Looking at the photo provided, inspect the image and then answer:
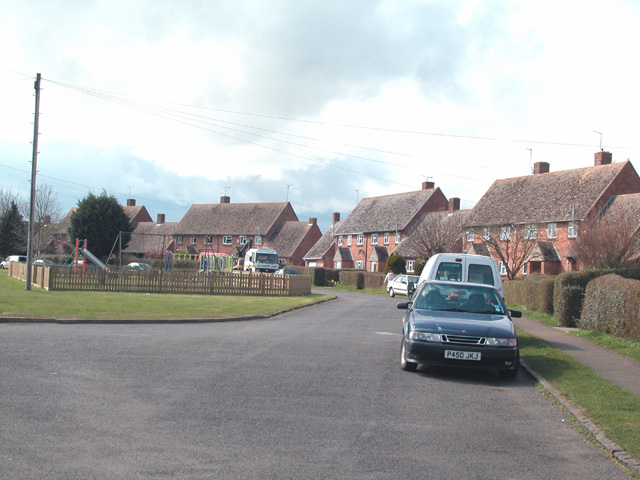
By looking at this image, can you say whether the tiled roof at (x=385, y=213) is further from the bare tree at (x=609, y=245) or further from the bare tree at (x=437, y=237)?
the bare tree at (x=609, y=245)

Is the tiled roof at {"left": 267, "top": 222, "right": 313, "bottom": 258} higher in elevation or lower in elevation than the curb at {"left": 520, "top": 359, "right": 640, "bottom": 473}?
higher

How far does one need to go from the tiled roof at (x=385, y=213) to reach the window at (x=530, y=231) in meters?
20.4

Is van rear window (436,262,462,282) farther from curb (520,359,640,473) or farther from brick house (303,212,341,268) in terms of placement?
brick house (303,212,341,268)

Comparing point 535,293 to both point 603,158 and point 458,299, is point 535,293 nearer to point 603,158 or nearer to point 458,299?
point 458,299

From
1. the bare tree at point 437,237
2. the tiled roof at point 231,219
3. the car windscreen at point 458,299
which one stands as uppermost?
the tiled roof at point 231,219

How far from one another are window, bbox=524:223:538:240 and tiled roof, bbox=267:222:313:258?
128 feet

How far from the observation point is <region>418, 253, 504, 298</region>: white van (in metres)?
14.9

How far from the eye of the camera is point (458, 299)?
11719mm

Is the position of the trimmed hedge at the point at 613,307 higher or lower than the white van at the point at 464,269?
lower

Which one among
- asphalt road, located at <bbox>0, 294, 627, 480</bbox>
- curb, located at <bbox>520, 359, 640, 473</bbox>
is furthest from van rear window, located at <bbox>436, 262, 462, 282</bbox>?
curb, located at <bbox>520, 359, 640, 473</bbox>

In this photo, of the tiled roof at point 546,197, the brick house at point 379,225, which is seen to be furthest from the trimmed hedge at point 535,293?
the brick house at point 379,225

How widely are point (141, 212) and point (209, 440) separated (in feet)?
323

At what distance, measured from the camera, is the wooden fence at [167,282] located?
31.3m

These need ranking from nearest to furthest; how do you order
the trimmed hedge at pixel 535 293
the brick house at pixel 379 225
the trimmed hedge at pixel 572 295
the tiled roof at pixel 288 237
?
1. the trimmed hedge at pixel 572 295
2. the trimmed hedge at pixel 535 293
3. the brick house at pixel 379 225
4. the tiled roof at pixel 288 237
